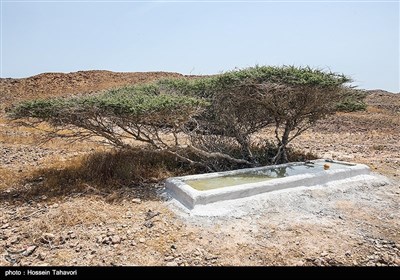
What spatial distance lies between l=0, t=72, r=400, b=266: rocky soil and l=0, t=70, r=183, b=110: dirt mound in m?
19.3

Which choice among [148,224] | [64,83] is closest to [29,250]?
[148,224]

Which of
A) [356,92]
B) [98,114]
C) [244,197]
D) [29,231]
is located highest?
[356,92]

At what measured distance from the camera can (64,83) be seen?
25.6 metres

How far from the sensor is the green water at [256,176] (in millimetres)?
5786

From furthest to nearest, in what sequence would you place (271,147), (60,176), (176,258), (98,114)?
(271,147) → (60,176) → (98,114) → (176,258)

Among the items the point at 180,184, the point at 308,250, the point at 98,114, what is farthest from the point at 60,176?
the point at 308,250

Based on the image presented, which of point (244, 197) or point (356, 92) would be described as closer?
point (244, 197)

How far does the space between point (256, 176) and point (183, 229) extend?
2.44 m

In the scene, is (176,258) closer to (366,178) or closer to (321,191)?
(321,191)

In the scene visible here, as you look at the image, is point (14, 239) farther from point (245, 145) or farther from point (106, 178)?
point (245, 145)

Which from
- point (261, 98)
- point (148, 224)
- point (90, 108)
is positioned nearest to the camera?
point (148, 224)

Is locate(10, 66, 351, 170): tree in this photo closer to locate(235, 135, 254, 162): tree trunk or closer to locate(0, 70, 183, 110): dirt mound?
locate(235, 135, 254, 162): tree trunk

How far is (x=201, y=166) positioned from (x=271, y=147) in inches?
98.6

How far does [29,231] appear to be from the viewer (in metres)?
4.44
